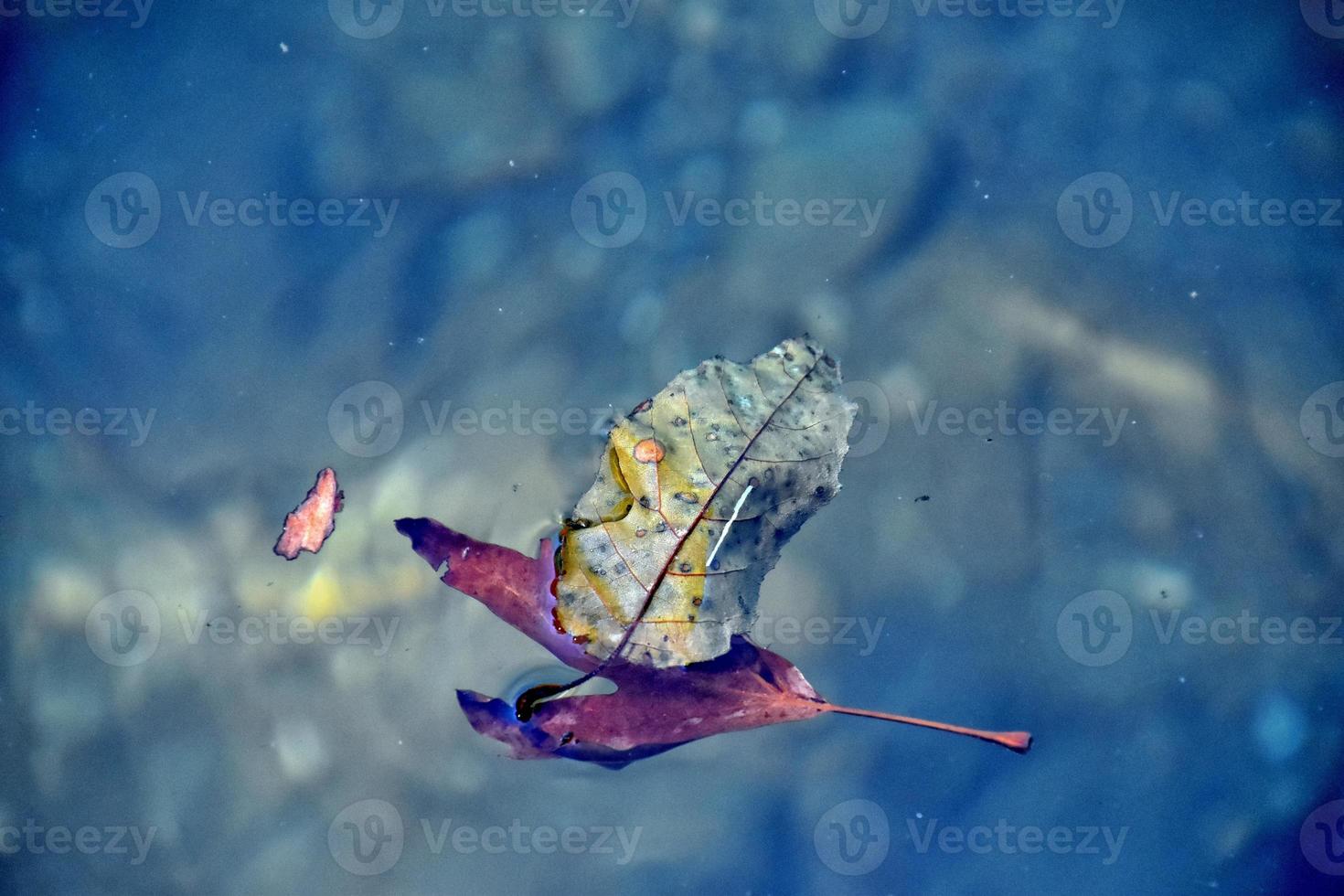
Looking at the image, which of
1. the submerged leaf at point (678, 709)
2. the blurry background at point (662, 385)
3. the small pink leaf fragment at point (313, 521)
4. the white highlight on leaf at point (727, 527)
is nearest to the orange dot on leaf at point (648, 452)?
the white highlight on leaf at point (727, 527)

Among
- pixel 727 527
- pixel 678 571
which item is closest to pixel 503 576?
pixel 678 571

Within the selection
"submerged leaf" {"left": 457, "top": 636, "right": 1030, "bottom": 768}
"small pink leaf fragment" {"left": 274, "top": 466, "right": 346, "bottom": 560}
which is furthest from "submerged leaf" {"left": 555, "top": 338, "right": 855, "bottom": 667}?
"small pink leaf fragment" {"left": 274, "top": 466, "right": 346, "bottom": 560}

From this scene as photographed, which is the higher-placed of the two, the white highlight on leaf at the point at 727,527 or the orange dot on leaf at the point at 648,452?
the orange dot on leaf at the point at 648,452

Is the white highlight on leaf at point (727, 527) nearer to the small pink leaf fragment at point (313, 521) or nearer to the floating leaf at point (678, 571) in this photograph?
the floating leaf at point (678, 571)

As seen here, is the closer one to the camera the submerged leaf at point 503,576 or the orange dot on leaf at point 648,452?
the orange dot on leaf at point 648,452

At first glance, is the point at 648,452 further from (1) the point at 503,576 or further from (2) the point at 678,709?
(2) the point at 678,709

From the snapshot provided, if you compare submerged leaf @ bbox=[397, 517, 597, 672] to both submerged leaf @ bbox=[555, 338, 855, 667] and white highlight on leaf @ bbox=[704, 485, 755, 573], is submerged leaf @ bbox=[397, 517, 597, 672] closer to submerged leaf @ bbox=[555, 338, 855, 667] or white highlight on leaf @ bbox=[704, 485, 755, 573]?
submerged leaf @ bbox=[555, 338, 855, 667]
